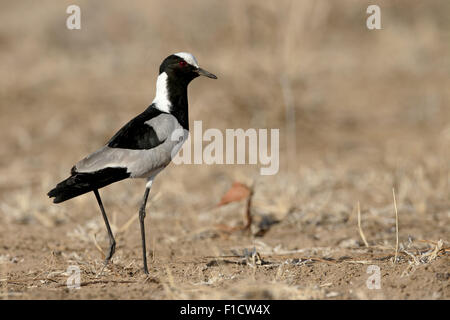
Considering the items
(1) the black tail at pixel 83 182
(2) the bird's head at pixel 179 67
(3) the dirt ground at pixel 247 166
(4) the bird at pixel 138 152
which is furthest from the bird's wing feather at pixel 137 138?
(3) the dirt ground at pixel 247 166

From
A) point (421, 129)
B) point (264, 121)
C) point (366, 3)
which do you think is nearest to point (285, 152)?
point (264, 121)

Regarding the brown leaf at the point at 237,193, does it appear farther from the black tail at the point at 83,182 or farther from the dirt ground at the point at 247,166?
the black tail at the point at 83,182

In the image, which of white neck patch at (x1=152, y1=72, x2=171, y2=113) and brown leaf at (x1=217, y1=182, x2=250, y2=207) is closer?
white neck patch at (x1=152, y1=72, x2=171, y2=113)

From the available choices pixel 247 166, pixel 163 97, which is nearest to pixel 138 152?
pixel 163 97

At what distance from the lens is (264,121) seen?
8422 mm

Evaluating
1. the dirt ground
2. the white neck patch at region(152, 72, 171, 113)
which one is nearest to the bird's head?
the white neck patch at region(152, 72, 171, 113)

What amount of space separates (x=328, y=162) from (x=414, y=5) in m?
7.26

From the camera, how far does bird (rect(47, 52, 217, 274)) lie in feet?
12.1

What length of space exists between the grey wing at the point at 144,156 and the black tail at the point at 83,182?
0.09 ft

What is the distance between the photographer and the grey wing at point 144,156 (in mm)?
3770

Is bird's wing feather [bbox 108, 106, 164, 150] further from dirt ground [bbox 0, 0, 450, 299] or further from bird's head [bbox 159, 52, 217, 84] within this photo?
dirt ground [bbox 0, 0, 450, 299]

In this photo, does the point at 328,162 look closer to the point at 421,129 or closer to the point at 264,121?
the point at 264,121

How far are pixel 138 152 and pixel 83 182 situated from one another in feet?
1.19

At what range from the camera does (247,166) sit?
7527 millimetres
